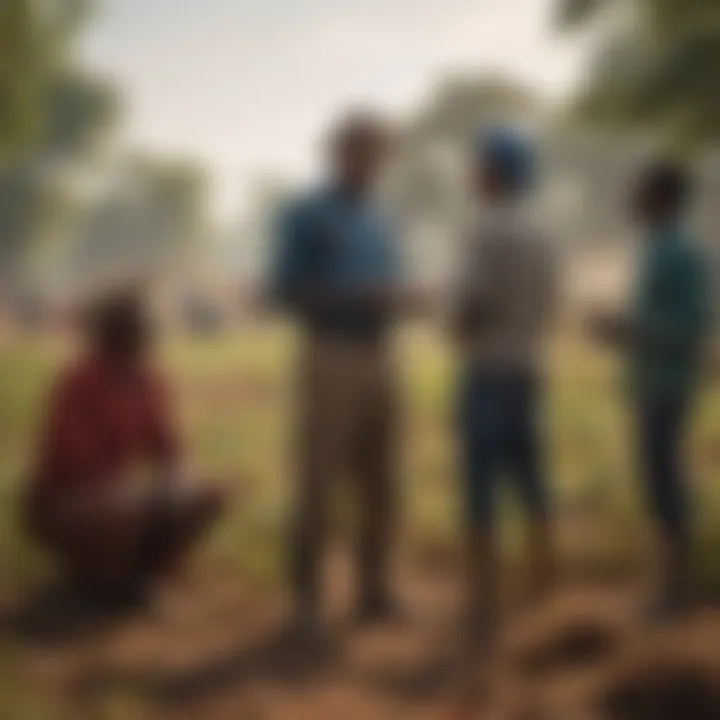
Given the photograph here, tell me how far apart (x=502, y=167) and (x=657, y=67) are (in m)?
0.24

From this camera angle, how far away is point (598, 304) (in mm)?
1377

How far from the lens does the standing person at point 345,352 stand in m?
1.37

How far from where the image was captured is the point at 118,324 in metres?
1.37

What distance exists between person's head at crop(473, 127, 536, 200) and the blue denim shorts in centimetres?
21

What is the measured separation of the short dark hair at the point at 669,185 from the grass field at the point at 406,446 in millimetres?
196

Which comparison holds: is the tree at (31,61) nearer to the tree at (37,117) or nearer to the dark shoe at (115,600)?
the tree at (37,117)

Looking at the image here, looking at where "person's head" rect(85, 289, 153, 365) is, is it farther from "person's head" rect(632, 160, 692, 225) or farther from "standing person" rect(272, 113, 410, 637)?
"person's head" rect(632, 160, 692, 225)

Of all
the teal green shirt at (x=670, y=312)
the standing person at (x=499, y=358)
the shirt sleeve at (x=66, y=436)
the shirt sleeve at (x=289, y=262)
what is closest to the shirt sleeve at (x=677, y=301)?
the teal green shirt at (x=670, y=312)

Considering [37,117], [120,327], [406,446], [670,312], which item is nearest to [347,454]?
[406,446]

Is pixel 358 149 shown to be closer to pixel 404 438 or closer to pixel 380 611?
pixel 404 438

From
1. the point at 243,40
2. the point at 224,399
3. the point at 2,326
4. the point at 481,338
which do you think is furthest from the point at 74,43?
the point at 481,338

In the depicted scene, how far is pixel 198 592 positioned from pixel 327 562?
159mm

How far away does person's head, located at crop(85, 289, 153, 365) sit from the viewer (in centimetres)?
136

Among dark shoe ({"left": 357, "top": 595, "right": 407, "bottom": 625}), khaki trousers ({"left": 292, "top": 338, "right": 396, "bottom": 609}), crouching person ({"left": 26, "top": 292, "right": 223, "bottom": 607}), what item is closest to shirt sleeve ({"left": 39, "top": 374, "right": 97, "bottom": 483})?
crouching person ({"left": 26, "top": 292, "right": 223, "bottom": 607})
